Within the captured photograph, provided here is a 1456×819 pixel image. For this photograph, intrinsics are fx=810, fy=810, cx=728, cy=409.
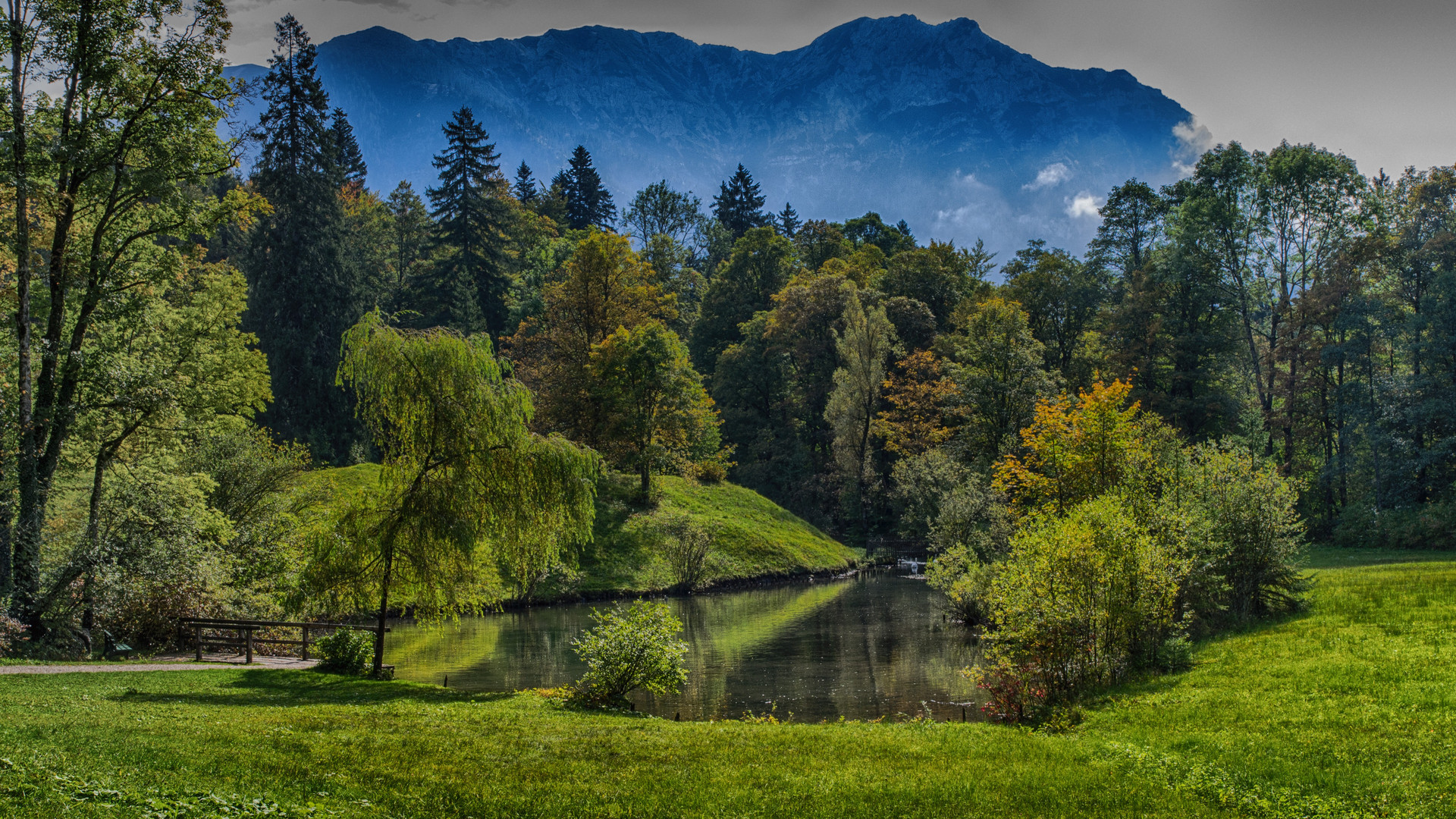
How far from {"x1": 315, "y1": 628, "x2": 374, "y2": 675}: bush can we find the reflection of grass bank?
5922mm

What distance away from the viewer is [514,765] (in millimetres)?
9766

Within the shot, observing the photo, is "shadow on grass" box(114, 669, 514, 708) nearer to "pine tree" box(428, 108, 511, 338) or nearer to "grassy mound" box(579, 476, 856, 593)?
"grassy mound" box(579, 476, 856, 593)

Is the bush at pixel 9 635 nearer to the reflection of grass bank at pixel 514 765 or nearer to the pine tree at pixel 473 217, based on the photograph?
the reflection of grass bank at pixel 514 765

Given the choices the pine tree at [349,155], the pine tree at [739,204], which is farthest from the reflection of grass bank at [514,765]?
the pine tree at [739,204]

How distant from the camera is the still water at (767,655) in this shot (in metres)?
18.3

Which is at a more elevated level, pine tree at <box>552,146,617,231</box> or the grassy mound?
pine tree at <box>552,146,617,231</box>

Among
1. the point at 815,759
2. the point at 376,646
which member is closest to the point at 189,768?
the point at 815,759

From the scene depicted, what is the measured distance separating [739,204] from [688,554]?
62247 mm

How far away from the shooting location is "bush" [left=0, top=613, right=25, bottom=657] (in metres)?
18.2

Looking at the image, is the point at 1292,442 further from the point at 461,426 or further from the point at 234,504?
the point at 234,504

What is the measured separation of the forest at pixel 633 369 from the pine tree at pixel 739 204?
1.76 feet

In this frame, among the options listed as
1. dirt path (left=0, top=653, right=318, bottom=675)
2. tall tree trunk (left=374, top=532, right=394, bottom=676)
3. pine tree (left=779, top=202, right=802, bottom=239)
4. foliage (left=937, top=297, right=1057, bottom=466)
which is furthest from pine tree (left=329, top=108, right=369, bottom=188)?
tall tree trunk (left=374, top=532, right=394, bottom=676)

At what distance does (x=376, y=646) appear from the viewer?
19.2m

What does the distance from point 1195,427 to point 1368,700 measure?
146 feet
